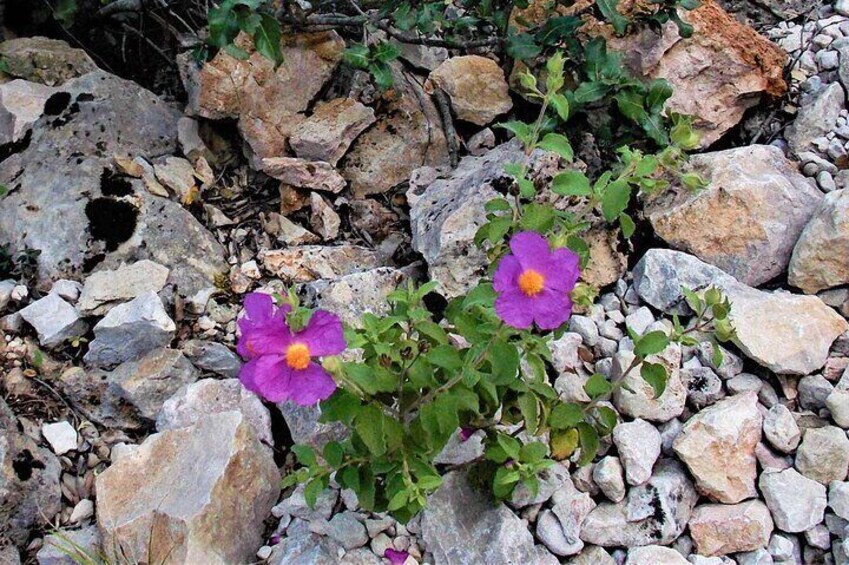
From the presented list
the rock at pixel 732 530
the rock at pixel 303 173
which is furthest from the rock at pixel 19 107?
the rock at pixel 732 530

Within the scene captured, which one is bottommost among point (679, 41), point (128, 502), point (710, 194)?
point (128, 502)

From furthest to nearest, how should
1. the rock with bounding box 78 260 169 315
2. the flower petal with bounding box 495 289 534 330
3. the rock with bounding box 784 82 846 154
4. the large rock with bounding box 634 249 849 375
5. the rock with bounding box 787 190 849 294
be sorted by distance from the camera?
the rock with bounding box 784 82 846 154
the rock with bounding box 78 260 169 315
the rock with bounding box 787 190 849 294
the large rock with bounding box 634 249 849 375
the flower petal with bounding box 495 289 534 330

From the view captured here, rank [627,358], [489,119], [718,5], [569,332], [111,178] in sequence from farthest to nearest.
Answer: [718,5] → [489,119] → [111,178] → [569,332] → [627,358]

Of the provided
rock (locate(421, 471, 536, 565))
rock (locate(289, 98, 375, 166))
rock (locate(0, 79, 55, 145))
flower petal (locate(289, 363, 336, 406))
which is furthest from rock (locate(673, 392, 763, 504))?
rock (locate(0, 79, 55, 145))

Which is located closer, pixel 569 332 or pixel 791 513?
pixel 791 513

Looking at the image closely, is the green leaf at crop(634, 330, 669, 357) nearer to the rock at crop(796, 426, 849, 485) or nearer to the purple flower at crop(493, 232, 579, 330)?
the purple flower at crop(493, 232, 579, 330)

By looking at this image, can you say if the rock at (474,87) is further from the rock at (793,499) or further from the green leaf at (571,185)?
the rock at (793,499)

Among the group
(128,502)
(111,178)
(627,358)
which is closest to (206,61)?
(111,178)

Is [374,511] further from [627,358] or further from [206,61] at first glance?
[206,61]
